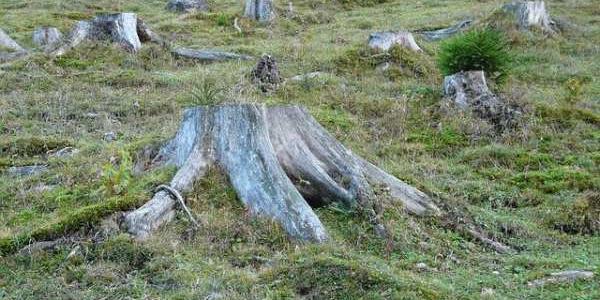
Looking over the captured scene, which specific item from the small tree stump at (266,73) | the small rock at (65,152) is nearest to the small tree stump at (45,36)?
the small tree stump at (266,73)

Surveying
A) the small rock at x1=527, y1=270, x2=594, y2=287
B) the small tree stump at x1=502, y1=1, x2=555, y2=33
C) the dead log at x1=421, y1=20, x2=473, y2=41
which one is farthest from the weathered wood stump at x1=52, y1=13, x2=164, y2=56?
the small rock at x1=527, y1=270, x2=594, y2=287

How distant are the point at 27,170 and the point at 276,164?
381cm

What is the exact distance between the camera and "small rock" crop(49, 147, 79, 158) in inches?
375

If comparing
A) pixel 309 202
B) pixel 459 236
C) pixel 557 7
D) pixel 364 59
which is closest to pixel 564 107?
pixel 364 59

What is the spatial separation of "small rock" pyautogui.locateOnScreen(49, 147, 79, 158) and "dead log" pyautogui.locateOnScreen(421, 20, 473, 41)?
11.5 metres

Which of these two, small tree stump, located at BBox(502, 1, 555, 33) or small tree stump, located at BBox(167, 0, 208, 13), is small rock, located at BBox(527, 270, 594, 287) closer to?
small tree stump, located at BBox(502, 1, 555, 33)

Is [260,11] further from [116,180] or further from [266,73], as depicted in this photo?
[116,180]

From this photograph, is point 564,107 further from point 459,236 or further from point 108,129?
point 108,129

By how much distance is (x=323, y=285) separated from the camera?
18.1 feet

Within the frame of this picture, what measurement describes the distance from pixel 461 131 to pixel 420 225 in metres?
4.43

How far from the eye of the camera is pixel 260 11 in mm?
21203

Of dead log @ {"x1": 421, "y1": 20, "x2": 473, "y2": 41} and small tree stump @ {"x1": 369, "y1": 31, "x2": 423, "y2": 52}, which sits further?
dead log @ {"x1": 421, "y1": 20, "x2": 473, "y2": 41}

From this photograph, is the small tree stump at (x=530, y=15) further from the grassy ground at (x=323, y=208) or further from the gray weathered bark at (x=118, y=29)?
the gray weathered bark at (x=118, y=29)

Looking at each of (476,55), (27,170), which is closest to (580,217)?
(476,55)
